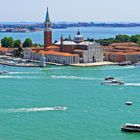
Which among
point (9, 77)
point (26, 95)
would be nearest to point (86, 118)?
point (26, 95)

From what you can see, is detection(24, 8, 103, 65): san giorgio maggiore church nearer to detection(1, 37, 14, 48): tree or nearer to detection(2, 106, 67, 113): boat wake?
detection(1, 37, 14, 48): tree

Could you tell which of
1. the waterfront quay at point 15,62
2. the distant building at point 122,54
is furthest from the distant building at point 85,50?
the waterfront quay at point 15,62

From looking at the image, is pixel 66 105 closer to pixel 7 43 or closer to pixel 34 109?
pixel 34 109

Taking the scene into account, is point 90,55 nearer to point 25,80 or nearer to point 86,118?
point 25,80

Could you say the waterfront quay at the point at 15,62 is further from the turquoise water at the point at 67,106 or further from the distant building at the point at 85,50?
the turquoise water at the point at 67,106

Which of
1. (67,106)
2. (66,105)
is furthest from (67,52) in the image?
(67,106)

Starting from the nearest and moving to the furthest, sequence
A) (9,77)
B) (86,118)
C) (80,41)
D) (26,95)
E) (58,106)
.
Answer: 1. (86,118)
2. (58,106)
3. (26,95)
4. (9,77)
5. (80,41)

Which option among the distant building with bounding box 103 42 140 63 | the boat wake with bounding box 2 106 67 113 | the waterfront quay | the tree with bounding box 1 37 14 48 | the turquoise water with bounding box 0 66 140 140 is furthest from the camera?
the tree with bounding box 1 37 14 48

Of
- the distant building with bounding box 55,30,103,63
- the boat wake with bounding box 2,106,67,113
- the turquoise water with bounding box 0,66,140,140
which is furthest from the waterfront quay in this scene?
the boat wake with bounding box 2,106,67,113
